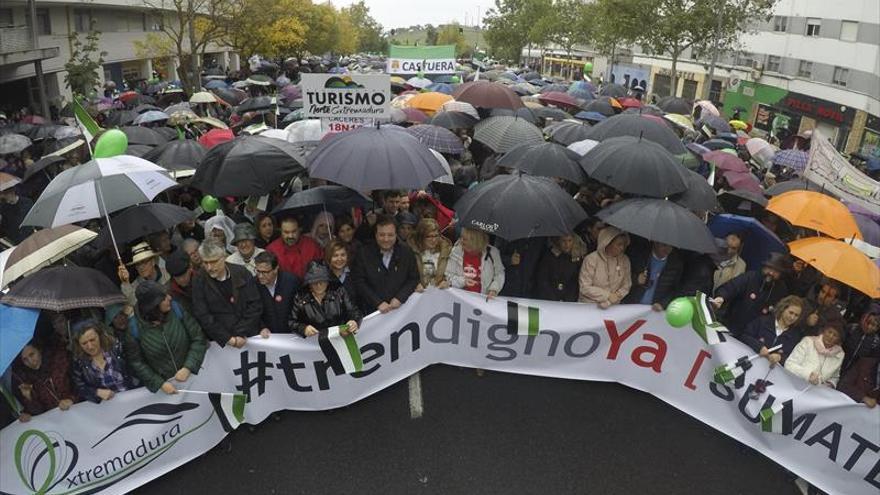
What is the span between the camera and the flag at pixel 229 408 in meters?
4.67

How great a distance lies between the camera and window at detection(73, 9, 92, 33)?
107 ft

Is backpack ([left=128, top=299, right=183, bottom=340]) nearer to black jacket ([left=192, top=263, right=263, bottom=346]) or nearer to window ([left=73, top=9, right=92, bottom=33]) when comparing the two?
black jacket ([left=192, top=263, right=263, bottom=346])

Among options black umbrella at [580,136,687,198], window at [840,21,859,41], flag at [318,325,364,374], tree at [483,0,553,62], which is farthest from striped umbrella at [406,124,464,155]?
tree at [483,0,553,62]

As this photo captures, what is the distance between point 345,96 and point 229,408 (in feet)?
12.7

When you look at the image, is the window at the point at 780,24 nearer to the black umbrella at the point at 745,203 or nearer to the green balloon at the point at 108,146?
the black umbrella at the point at 745,203

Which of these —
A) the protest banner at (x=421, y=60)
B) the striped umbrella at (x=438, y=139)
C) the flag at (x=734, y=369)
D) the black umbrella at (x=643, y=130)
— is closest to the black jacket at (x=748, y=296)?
the flag at (x=734, y=369)

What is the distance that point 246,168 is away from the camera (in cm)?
589

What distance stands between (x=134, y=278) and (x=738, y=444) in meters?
5.61

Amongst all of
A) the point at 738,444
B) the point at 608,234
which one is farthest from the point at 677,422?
the point at 608,234

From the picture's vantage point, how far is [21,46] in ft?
72.1

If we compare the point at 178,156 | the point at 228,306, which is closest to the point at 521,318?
the point at 228,306

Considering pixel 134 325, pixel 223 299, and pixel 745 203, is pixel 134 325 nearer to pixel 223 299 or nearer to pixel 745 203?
pixel 223 299

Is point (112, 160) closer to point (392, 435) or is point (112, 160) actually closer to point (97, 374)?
point (97, 374)

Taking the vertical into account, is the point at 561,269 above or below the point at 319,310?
above
